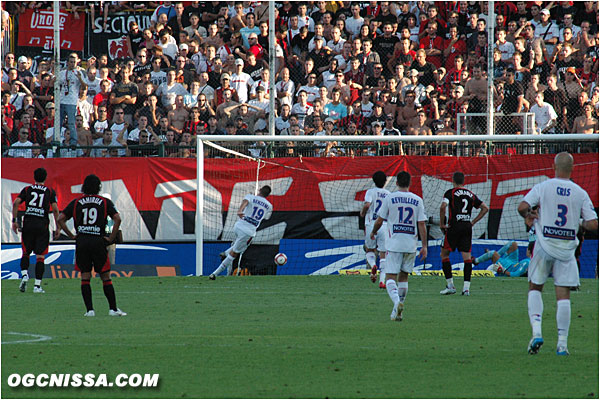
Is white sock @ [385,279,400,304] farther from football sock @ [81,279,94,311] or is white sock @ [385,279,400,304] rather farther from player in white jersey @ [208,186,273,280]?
player in white jersey @ [208,186,273,280]

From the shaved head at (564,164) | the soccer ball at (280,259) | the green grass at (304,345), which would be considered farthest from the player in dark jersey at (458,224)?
the shaved head at (564,164)

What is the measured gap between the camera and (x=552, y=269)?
30.3 ft

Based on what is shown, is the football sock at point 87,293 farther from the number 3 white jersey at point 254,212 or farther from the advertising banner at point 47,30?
the advertising banner at point 47,30

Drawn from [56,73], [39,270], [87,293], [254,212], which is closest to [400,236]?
[87,293]

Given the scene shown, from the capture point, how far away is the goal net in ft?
67.8

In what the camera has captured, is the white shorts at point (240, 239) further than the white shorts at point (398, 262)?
Yes

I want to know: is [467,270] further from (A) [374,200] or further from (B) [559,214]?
(B) [559,214]

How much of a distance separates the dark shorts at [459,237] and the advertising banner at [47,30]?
1124 centimetres

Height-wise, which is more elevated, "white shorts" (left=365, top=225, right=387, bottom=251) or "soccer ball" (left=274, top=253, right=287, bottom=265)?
"white shorts" (left=365, top=225, right=387, bottom=251)

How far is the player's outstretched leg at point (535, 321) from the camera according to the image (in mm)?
9039

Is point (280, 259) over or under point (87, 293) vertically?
under

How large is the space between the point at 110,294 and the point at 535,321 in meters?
6.11

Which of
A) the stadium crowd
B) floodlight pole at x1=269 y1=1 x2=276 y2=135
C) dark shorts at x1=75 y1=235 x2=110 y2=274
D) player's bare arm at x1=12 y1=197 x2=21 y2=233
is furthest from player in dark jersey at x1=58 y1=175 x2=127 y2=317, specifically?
the stadium crowd

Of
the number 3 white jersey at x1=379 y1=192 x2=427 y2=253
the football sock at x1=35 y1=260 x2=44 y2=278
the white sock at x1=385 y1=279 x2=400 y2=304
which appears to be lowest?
the football sock at x1=35 y1=260 x2=44 y2=278
